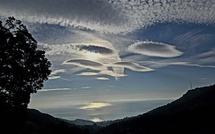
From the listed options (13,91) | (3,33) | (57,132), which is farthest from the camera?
(57,132)

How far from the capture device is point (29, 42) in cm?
3544

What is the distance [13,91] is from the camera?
1368 inches

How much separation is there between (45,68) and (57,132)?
4687 inches

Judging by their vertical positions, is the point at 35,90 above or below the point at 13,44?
below

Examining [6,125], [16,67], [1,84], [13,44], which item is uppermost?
[13,44]

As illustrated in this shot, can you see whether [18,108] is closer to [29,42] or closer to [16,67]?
[16,67]

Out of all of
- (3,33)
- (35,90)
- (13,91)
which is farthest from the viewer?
(35,90)

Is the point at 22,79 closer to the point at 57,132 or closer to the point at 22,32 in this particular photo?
the point at 22,32

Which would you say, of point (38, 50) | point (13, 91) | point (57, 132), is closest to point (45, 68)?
point (38, 50)

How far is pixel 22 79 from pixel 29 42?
196 inches

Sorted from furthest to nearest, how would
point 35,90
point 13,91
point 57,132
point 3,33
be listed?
1. point 57,132
2. point 35,90
3. point 13,91
4. point 3,33

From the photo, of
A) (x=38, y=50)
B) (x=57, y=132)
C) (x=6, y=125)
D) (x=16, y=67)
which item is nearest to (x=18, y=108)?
(x=6, y=125)

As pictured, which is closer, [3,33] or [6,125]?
[3,33]

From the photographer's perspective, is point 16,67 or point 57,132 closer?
point 16,67
